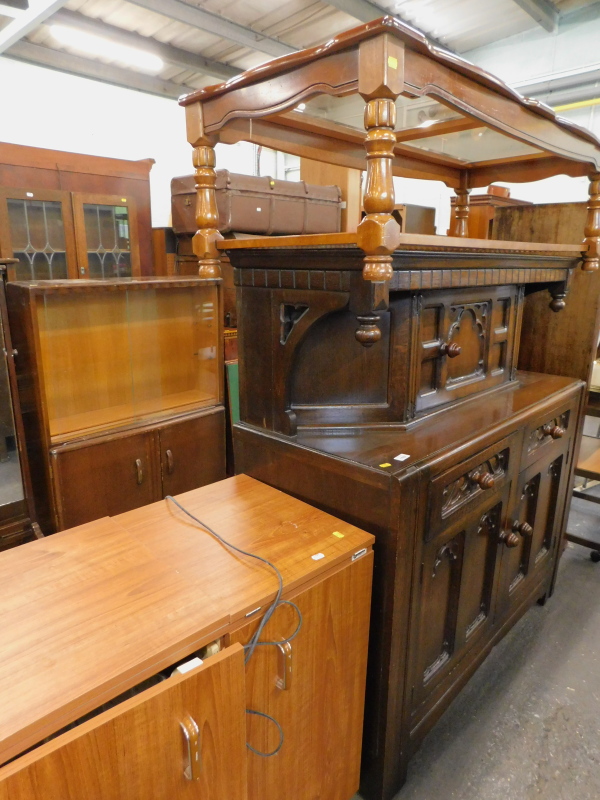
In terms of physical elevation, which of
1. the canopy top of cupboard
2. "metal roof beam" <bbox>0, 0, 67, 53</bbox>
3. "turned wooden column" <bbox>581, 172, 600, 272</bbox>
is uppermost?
"metal roof beam" <bbox>0, 0, 67, 53</bbox>

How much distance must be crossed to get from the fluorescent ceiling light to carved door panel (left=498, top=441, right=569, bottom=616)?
13.0ft

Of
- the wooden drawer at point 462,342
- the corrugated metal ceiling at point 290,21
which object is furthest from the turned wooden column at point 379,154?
the corrugated metal ceiling at point 290,21

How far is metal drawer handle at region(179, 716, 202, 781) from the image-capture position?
831 millimetres

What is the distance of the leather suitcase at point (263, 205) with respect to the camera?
3.30 metres

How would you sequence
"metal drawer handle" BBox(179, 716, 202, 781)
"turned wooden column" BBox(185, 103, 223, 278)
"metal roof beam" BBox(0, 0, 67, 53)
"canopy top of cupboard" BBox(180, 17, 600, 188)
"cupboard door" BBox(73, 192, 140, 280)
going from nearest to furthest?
"metal drawer handle" BBox(179, 716, 202, 781) → "canopy top of cupboard" BBox(180, 17, 600, 188) → "turned wooden column" BBox(185, 103, 223, 278) → "metal roof beam" BBox(0, 0, 67, 53) → "cupboard door" BBox(73, 192, 140, 280)

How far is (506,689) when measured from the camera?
1.84 m

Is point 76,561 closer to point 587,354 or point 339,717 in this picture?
point 339,717

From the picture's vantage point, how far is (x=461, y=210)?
2369mm

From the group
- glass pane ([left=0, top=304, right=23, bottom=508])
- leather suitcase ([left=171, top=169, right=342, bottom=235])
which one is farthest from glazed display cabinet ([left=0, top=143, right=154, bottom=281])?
glass pane ([left=0, top=304, right=23, bottom=508])

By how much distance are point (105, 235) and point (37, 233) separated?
1.46ft

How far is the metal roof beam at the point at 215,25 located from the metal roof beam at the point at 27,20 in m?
0.45

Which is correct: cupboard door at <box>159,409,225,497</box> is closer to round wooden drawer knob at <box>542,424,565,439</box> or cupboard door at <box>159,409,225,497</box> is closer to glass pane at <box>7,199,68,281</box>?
round wooden drawer knob at <box>542,424,565,439</box>

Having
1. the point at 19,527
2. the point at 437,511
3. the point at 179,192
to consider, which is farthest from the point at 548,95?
the point at 19,527

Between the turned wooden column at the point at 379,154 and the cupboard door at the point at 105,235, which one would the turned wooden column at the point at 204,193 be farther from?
the cupboard door at the point at 105,235
